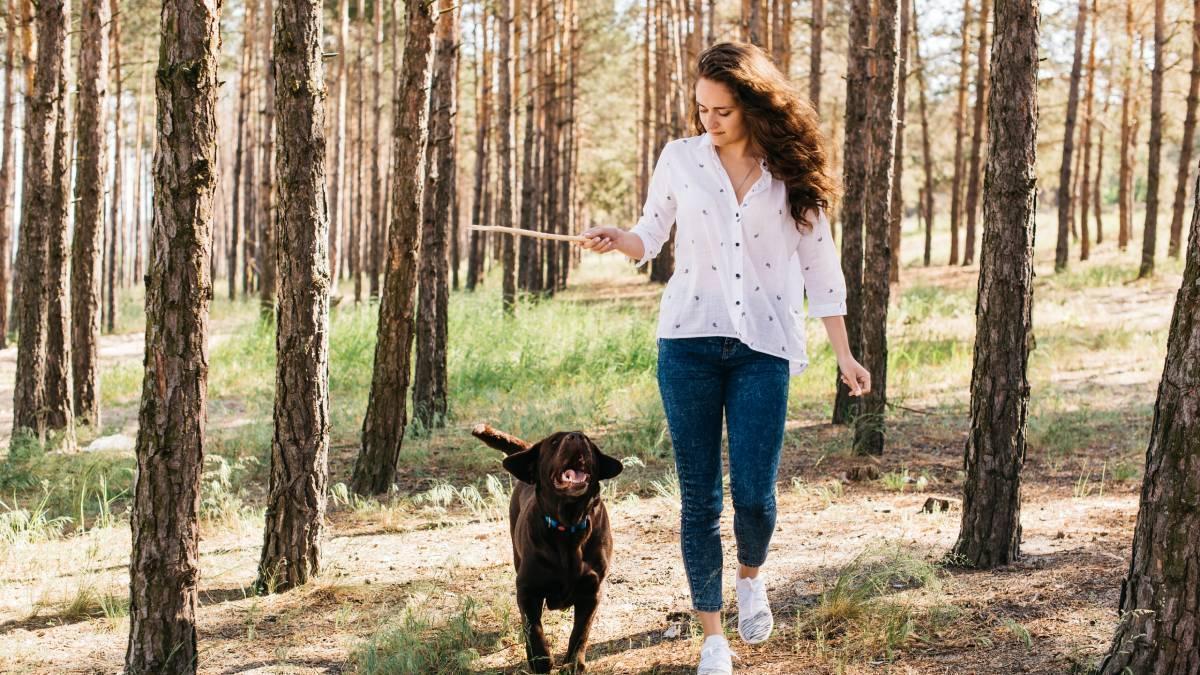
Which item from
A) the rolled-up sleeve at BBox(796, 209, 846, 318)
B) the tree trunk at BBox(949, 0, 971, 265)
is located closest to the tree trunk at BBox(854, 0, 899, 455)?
the rolled-up sleeve at BBox(796, 209, 846, 318)

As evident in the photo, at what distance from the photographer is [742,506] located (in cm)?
388

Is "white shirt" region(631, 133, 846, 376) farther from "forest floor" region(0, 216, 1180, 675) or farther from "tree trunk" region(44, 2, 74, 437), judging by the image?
"tree trunk" region(44, 2, 74, 437)

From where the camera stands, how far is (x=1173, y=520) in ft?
11.0

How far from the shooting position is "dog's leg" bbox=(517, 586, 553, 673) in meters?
4.19

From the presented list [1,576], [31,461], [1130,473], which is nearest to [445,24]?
[31,461]

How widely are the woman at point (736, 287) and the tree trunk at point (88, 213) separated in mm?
8518

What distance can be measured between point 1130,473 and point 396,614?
5.64 meters

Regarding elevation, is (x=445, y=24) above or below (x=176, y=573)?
above

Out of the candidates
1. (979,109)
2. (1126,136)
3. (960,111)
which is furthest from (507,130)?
(1126,136)

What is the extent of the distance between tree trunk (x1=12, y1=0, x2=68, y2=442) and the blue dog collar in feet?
26.6

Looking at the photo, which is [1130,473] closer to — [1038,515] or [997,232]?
[1038,515]

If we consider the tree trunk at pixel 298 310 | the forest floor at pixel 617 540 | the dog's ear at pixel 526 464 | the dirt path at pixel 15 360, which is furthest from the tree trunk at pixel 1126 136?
the dog's ear at pixel 526 464

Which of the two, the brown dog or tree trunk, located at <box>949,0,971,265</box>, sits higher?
tree trunk, located at <box>949,0,971,265</box>

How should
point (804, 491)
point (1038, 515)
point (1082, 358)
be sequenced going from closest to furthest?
point (1038, 515) < point (804, 491) < point (1082, 358)
